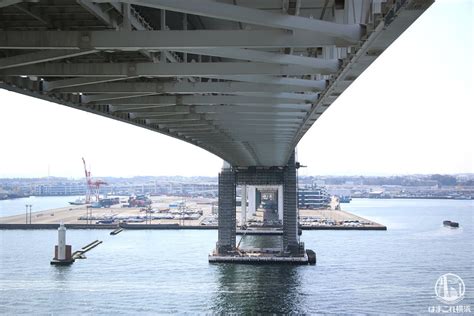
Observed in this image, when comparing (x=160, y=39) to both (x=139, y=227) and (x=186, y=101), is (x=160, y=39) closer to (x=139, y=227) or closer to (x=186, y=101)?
(x=186, y=101)

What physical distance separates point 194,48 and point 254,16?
0.61m

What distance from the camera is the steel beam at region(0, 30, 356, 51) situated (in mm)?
3484

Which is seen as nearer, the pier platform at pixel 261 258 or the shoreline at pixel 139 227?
the pier platform at pixel 261 258

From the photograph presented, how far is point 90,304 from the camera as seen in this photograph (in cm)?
1534

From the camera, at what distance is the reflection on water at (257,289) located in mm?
15078

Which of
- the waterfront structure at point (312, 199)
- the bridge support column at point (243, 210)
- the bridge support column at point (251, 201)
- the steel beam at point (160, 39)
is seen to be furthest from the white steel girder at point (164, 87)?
the waterfront structure at point (312, 199)

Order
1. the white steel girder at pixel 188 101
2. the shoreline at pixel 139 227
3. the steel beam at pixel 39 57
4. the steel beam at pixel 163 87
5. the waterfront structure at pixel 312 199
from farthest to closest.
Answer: the waterfront structure at pixel 312 199 → the shoreline at pixel 139 227 → the white steel girder at pixel 188 101 → the steel beam at pixel 163 87 → the steel beam at pixel 39 57

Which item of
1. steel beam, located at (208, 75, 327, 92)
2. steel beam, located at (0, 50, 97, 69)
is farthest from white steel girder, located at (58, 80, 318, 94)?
steel beam, located at (0, 50, 97, 69)

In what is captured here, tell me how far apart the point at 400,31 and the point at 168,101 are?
160 inches

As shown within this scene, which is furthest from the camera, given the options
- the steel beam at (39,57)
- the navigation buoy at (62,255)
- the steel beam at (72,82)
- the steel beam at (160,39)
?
the navigation buoy at (62,255)

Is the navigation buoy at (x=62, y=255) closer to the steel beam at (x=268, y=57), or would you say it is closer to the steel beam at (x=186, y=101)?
the steel beam at (x=186, y=101)

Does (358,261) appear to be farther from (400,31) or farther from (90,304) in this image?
(400,31)

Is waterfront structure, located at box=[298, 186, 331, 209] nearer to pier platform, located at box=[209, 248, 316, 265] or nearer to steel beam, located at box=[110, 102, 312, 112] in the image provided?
pier platform, located at box=[209, 248, 316, 265]

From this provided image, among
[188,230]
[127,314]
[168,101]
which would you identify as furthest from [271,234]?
[168,101]
